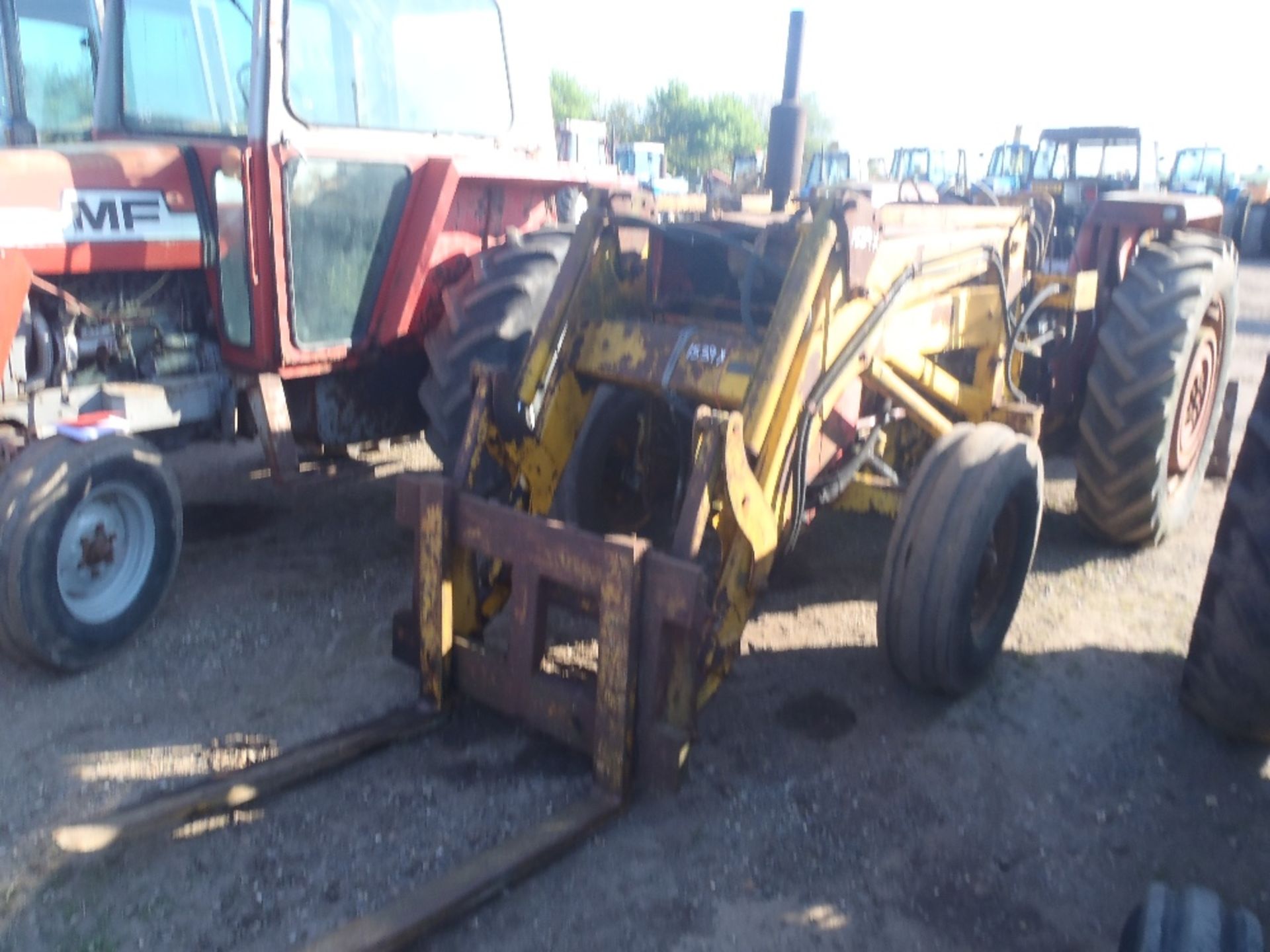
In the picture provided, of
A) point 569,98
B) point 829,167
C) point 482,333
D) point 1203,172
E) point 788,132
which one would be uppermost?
point 569,98

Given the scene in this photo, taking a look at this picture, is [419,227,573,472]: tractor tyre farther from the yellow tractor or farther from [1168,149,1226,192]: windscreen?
[1168,149,1226,192]: windscreen

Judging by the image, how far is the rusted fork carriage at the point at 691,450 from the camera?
2859 millimetres

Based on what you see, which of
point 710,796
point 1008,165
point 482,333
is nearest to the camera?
point 710,796

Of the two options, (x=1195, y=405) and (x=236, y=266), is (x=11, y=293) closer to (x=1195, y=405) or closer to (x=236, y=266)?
(x=236, y=266)

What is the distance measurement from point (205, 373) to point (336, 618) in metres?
1.16

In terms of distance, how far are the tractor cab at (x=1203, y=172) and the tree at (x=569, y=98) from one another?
871 inches

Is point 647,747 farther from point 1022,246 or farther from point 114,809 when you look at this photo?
point 1022,246

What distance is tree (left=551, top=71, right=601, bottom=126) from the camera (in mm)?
39031

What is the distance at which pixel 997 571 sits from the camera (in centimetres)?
376

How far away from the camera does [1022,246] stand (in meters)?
4.73

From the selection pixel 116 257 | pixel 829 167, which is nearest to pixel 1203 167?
pixel 829 167

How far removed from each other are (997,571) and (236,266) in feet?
10.2

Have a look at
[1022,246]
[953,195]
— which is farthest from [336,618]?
[953,195]

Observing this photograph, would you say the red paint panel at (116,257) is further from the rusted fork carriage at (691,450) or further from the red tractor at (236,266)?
the rusted fork carriage at (691,450)
